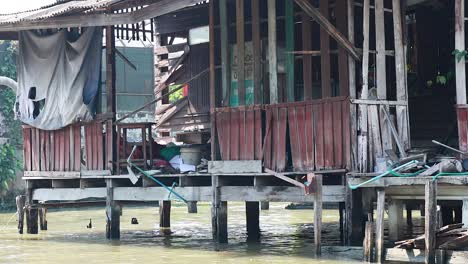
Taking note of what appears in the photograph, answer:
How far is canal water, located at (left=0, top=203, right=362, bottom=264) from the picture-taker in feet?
52.6

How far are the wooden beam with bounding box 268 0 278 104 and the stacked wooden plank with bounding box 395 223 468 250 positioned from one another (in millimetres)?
4378

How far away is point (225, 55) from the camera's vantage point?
17828mm

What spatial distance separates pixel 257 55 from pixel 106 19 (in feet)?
9.83

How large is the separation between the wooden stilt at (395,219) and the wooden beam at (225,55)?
430 cm

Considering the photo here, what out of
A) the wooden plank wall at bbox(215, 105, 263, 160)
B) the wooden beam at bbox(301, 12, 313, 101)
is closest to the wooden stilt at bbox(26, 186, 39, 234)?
the wooden plank wall at bbox(215, 105, 263, 160)

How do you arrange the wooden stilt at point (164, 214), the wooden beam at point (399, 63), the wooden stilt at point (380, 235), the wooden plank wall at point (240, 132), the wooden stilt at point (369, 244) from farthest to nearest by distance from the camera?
the wooden stilt at point (164, 214) → the wooden plank wall at point (240, 132) → the wooden beam at point (399, 63) → the wooden stilt at point (369, 244) → the wooden stilt at point (380, 235)

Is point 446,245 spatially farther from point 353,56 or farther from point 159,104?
point 159,104

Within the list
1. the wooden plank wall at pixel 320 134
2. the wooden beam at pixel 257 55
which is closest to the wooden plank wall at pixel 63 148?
the wooden beam at pixel 257 55

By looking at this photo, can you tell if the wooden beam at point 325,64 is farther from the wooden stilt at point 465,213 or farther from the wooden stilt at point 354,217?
the wooden stilt at point 465,213

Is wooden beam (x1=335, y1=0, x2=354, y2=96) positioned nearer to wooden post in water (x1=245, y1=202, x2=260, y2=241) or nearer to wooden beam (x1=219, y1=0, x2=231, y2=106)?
wooden beam (x1=219, y1=0, x2=231, y2=106)

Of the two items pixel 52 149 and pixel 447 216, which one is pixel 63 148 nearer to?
pixel 52 149

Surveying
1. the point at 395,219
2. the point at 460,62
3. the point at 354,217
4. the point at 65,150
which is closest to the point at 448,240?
the point at 395,219

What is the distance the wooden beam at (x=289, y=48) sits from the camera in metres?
16.4

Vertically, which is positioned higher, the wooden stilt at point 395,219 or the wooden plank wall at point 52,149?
the wooden plank wall at point 52,149
